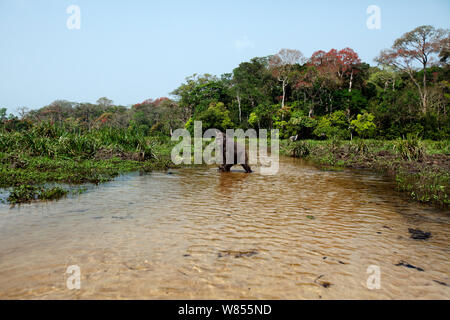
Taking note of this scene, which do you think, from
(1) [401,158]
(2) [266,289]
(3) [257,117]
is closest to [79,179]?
(2) [266,289]

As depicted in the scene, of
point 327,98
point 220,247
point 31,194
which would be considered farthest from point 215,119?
point 220,247

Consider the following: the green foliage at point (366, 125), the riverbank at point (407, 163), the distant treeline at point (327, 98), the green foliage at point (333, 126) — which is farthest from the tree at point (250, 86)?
the riverbank at point (407, 163)

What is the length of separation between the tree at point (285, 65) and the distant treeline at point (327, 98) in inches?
4.5

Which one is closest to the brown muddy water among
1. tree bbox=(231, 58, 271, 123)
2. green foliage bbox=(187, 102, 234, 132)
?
green foliage bbox=(187, 102, 234, 132)

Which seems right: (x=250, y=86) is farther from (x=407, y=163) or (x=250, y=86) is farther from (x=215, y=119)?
(x=407, y=163)

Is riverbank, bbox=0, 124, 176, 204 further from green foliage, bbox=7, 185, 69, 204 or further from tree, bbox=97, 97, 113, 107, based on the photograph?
tree, bbox=97, 97, 113, 107

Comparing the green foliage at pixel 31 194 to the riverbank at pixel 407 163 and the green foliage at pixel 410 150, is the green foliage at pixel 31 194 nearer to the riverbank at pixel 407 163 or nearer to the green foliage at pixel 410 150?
the riverbank at pixel 407 163

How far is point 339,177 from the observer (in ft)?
28.7

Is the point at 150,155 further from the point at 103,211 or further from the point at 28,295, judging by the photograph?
the point at 28,295

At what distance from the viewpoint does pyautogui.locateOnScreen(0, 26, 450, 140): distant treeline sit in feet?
79.0

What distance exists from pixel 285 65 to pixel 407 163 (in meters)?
26.0

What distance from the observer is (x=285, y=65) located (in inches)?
1323

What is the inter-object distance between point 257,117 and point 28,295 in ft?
107

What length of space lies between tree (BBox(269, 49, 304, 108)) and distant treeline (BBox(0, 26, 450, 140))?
0.11 metres
